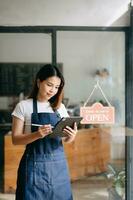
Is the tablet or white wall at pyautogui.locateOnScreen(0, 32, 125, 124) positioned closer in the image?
the tablet

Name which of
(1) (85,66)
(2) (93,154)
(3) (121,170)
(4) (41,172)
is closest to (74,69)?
(1) (85,66)

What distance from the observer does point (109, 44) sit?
10.3ft

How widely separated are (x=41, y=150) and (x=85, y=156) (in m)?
1.18

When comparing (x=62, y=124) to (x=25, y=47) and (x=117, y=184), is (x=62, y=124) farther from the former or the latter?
(x=117, y=184)

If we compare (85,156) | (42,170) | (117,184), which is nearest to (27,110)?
A: (42,170)

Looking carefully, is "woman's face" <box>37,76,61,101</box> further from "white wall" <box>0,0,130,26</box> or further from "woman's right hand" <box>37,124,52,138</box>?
"white wall" <box>0,0,130,26</box>

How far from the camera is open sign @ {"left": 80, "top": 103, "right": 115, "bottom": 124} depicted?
3057 mm

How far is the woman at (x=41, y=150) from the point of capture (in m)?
2.08

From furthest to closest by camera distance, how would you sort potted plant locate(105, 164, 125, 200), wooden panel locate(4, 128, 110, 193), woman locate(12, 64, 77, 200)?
potted plant locate(105, 164, 125, 200)
wooden panel locate(4, 128, 110, 193)
woman locate(12, 64, 77, 200)

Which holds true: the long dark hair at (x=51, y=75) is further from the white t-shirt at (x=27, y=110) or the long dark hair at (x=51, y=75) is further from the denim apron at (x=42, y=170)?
the denim apron at (x=42, y=170)

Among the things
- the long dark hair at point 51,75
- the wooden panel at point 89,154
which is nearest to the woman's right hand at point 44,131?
the long dark hair at point 51,75

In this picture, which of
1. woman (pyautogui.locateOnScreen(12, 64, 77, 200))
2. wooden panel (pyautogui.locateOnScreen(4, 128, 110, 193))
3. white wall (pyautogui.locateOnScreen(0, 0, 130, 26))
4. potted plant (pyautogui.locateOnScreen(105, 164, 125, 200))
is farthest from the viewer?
potted plant (pyautogui.locateOnScreen(105, 164, 125, 200))

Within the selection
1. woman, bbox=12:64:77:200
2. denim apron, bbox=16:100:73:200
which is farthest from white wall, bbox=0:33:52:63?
denim apron, bbox=16:100:73:200

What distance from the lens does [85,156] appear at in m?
3.19
